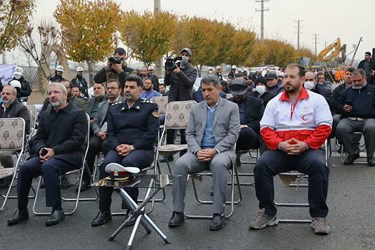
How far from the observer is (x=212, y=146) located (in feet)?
19.5

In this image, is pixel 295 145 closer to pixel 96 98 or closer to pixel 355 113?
pixel 355 113

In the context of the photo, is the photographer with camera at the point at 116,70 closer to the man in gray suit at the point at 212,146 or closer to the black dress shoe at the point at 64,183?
the black dress shoe at the point at 64,183

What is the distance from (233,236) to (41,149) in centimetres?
250

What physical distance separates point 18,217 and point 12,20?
18.4 metres

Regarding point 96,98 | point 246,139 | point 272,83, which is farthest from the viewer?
point 272,83

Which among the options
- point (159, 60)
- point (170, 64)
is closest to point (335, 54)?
point (159, 60)

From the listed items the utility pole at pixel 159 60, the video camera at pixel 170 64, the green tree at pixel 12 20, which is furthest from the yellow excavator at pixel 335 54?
the video camera at pixel 170 64

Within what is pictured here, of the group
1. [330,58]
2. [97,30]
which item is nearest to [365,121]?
[97,30]

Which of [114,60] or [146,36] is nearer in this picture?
[114,60]

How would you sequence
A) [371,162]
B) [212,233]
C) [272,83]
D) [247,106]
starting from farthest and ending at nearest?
[272,83]
[371,162]
[247,106]
[212,233]

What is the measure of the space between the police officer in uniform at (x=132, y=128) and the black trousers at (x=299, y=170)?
1.39 metres

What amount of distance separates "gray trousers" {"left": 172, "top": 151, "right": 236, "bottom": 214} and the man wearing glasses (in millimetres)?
3587

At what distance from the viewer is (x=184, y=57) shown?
29.6 feet

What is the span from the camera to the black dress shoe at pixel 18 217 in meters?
5.76
